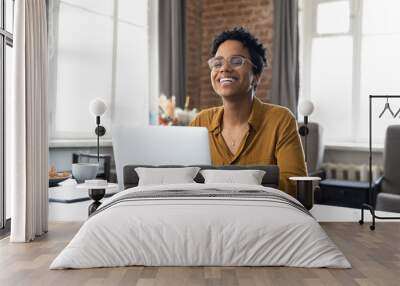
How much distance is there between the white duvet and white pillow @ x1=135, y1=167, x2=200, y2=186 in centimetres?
104

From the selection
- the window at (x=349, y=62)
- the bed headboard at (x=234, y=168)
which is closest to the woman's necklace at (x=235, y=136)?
the bed headboard at (x=234, y=168)

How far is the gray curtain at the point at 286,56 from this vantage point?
6.50 meters

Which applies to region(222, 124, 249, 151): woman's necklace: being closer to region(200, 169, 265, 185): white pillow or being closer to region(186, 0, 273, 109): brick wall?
region(200, 169, 265, 185): white pillow

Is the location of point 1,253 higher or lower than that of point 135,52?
lower

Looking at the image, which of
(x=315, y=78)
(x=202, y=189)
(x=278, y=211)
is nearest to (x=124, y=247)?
(x=202, y=189)

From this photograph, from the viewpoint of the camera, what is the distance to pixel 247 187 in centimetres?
351

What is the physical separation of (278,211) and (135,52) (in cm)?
376

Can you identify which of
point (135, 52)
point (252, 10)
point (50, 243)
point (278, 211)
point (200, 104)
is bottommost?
point (50, 243)

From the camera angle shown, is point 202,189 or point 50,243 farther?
point 50,243

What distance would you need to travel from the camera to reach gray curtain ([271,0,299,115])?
21.3ft

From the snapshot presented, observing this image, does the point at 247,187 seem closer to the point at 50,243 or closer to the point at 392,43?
the point at 50,243

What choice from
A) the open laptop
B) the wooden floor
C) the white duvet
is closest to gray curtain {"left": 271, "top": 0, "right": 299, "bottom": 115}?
the open laptop

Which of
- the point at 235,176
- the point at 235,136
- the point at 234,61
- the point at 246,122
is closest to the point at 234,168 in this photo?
the point at 235,176

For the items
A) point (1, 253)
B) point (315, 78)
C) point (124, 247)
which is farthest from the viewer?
point (315, 78)
